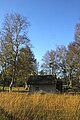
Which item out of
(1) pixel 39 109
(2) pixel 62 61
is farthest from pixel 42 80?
(1) pixel 39 109

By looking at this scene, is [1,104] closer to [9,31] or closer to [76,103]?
[76,103]

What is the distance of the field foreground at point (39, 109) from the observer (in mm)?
9953

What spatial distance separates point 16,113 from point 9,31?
1714 inches

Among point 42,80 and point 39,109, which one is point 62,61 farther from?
point 39,109

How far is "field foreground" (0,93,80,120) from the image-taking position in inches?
392

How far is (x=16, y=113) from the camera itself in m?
10.5

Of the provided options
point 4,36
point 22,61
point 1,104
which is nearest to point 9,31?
point 4,36

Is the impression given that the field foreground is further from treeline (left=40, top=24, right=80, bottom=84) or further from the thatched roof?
treeline (left=40, top=24, right=80, bottom=84)

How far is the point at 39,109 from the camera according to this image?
1102 cm

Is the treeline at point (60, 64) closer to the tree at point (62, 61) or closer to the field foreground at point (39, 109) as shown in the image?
the tree at point (62, 61)

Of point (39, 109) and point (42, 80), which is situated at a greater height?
point (42, 80)

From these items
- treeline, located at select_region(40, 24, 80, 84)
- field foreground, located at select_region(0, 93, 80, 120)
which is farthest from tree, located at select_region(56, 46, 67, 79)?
field foreground, located at select_region(0, 93, 80, 120)

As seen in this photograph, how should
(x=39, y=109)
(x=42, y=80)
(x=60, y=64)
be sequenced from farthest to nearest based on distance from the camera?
(x=60, y=64)
(x=42, y=80)
(x=39, y=109)

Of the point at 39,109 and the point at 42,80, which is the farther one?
the point at 42,80
